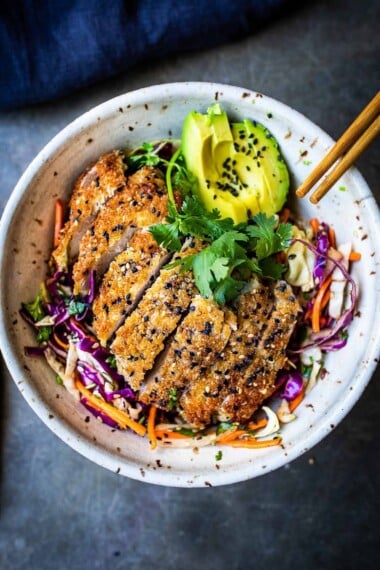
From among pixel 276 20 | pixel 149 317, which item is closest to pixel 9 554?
pixel 149 317

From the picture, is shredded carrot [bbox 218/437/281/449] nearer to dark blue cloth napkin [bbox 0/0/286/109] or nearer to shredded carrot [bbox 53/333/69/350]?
shredded carrot [bbox 53/333/69/350]

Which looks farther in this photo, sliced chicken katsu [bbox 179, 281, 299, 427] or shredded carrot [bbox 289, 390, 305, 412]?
shredded carrot [bbox 289, 390, 305, 412]

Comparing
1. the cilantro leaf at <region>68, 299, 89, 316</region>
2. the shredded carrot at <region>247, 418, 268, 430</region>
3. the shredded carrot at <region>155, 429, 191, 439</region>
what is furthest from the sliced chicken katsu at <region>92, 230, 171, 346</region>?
the shredded carrot at <region>247, 418, 268, 430</region>

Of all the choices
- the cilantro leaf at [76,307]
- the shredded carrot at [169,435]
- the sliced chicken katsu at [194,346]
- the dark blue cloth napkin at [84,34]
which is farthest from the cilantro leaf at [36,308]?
the dark blue cloth napkin at [84,34]

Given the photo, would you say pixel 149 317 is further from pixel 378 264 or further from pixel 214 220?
pixel 378 264

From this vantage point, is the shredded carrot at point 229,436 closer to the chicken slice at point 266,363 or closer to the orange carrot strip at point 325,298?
the chicken slice at point 266,363

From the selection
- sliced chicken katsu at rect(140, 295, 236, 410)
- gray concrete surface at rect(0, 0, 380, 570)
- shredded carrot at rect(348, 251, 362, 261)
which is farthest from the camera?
gray concrete surface at rect(0, 0, 380, 570)

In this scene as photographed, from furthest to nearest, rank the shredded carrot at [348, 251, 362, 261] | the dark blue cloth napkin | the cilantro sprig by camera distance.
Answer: the dark blue cloth napkin, the shredded carrot at [348, 251, 362, 261], the cilantro sprig
